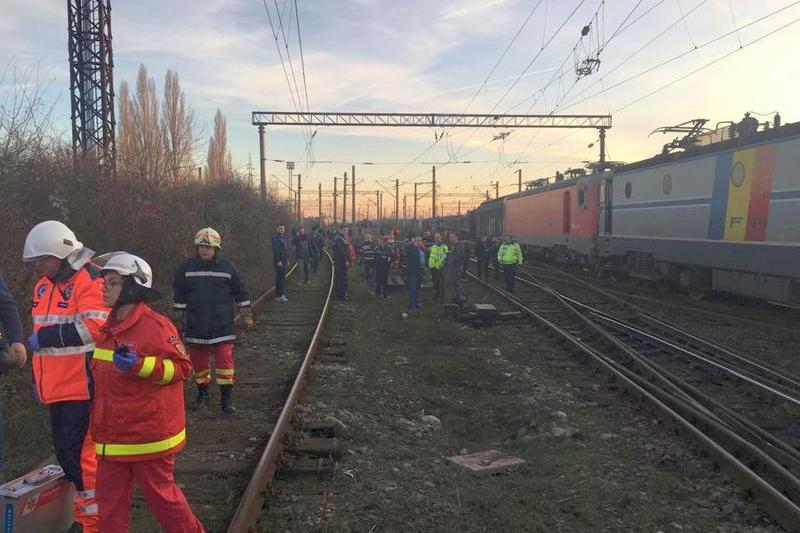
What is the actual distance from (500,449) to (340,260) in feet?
34.8

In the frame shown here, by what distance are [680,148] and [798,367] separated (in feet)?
31.0

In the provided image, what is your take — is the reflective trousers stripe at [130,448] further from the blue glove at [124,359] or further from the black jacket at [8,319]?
the black jacket at [8,319]

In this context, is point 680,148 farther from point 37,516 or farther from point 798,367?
point 37,516

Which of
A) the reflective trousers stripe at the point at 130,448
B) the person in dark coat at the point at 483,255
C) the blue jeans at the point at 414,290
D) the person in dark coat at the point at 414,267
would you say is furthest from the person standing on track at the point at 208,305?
the person in dark coat at the point at 483,255

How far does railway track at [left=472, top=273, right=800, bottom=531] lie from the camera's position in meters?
5.07

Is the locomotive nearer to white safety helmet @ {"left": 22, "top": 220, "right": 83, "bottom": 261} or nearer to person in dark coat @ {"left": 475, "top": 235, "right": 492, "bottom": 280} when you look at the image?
person in dark coat @ {"left": 475, "top": 235, "right": 492, "bottom": 280}

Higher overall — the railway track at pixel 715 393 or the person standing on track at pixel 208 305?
the person standing on track at pixel 208 305

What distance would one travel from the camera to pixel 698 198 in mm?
15047

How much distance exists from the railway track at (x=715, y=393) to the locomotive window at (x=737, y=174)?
343 centimetres

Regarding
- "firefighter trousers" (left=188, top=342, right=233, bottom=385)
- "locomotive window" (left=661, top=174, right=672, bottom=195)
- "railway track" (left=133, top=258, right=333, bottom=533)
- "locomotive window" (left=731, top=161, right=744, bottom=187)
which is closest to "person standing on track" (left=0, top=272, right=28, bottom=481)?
"railway track" (left=133, top=258, right=333, bottom=533)

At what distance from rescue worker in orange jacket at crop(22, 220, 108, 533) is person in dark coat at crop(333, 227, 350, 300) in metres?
12.0

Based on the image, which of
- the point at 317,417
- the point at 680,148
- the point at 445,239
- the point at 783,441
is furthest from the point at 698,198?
the point at 317,417

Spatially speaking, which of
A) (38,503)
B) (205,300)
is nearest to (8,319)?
(38,503)

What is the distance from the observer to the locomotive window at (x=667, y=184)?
16.5 meters
